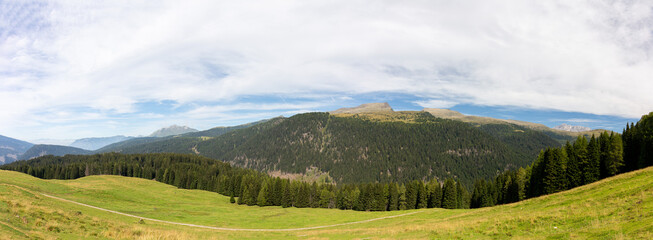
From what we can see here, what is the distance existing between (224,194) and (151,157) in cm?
9622

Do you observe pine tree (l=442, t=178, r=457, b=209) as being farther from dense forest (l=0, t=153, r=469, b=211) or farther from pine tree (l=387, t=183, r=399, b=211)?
pine tree (l=387, t=183, r=399, b=211)

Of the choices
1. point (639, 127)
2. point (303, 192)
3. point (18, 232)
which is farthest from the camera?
point (303, 192)

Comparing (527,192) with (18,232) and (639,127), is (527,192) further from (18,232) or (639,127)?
(18,232)

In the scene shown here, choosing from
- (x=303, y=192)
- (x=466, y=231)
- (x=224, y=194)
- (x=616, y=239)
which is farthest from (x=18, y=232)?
(x=224, y=194)

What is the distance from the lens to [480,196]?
328ft

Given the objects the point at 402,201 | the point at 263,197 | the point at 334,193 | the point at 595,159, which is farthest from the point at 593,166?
the point at 263,197

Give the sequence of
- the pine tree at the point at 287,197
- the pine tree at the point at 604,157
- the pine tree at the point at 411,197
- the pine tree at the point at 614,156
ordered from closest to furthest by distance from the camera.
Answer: the pine tree at the point at 614,156 < the pine tree at the point at 604,157 < the pine tree at the point at 411,197 < the pine tree at the point at 287,197

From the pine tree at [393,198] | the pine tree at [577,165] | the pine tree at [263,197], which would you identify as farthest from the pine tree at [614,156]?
the pine tree at [263,197]

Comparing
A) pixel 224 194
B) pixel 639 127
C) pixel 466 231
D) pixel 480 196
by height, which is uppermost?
pixel 639 127

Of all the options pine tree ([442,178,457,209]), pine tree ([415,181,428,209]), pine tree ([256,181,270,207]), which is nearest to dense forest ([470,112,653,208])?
pine tree ([442,178,457,209])

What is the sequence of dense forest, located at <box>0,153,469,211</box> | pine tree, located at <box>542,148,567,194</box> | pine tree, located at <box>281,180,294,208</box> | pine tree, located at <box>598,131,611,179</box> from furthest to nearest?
pine tree, located at <box>281,180,294,208</box>, dense forest, located at <box>0,153,469,211</box>, pine tree, located at <box>542,148,567,194</box>, pine tree, located at <box>598,131,611,179</box>

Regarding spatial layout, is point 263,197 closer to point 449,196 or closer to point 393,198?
point 393,198

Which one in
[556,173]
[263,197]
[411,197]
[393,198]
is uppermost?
[556,173]

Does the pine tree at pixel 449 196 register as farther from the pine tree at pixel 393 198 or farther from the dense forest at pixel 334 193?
the pine tree at pixel 393 198
